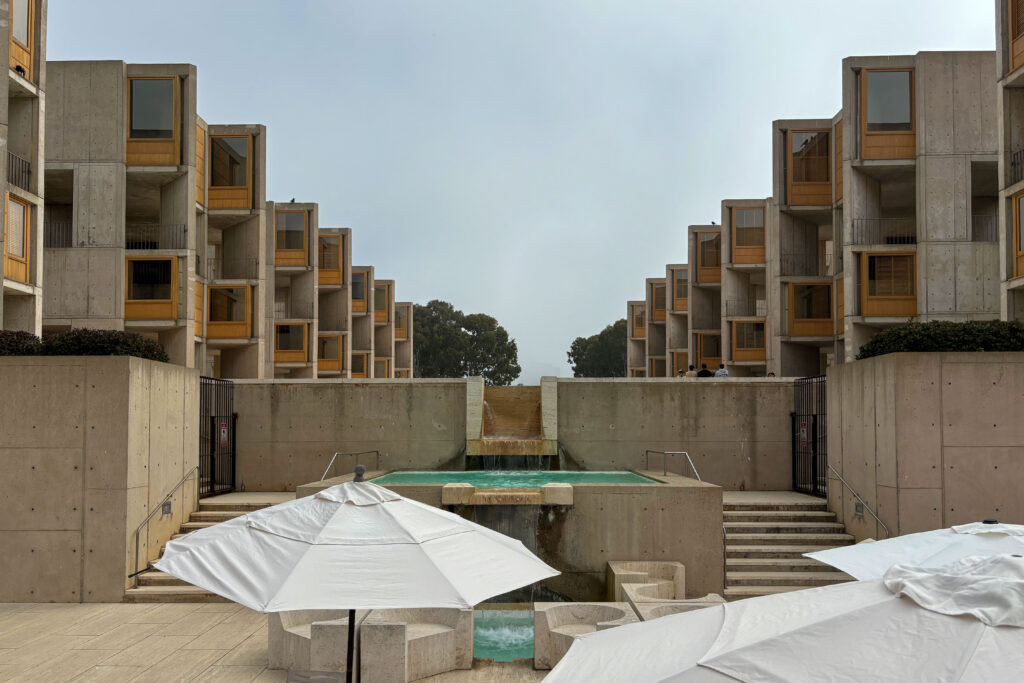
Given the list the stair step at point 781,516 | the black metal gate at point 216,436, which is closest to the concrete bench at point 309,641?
the black metal gate at point 216,436

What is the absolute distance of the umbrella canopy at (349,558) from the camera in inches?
230

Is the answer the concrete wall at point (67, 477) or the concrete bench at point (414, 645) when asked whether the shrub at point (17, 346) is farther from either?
the concrete bench at point (414, 645)

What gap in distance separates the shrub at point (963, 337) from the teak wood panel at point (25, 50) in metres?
19.3

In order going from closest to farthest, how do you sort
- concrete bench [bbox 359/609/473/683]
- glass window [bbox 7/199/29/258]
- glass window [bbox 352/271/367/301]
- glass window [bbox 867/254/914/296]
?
concrete bench [bbox 359/609/473/683], glass window [bbox 7/199/29/258], glass window [bbox 867/254/914/296], glass window [bbox 352/271/367/301]

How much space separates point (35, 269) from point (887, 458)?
1843 cm

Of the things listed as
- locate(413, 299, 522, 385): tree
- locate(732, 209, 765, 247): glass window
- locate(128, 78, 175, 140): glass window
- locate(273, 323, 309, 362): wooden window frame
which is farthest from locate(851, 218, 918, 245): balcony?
locate(413, 299, 522, 385): tree

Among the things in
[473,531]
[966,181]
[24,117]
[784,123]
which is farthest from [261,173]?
[473,531]

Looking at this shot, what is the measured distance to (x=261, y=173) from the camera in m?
34.2

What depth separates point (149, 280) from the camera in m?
29.5

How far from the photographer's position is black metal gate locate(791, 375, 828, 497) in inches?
773

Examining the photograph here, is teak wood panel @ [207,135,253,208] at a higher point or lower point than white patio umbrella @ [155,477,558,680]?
higher

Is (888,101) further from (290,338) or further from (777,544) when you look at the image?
(290,338)

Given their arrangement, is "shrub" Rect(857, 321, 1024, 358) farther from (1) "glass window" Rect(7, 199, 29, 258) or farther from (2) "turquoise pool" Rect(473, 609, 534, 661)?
(1) "glass window" Rect(7, 199, 29, 258)

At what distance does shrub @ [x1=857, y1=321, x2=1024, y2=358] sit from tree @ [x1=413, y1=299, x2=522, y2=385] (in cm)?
7092
